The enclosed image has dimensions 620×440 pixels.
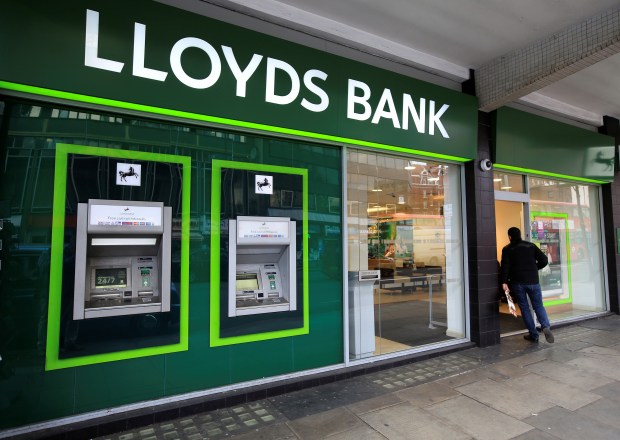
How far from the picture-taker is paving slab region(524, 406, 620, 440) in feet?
9.22

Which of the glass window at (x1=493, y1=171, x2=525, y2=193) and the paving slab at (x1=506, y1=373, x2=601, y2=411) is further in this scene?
the glass window at (x1=493, y1=171, x2=525, y2=193)

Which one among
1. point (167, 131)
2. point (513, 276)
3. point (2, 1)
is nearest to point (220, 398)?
point (167, 131)

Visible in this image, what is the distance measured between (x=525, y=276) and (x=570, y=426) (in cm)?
267

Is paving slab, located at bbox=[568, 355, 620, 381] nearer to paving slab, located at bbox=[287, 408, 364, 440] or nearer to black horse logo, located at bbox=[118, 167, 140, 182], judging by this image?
paving slab, located at bbox=[287, 408, 364, 440]

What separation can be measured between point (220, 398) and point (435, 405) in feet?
6.43

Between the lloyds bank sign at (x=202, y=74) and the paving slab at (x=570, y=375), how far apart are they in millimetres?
2942

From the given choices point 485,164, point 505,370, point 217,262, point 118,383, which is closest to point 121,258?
point 217,262

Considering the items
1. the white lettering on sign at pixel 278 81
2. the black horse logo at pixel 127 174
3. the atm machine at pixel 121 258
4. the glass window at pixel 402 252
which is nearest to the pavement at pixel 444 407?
the glass window at pixel 402 252

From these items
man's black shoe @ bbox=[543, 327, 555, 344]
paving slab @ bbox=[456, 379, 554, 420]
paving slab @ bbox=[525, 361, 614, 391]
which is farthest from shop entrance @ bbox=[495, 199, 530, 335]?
paving slab @ bbox=[456, 379, 554, 420]

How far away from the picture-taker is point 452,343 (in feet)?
16.5

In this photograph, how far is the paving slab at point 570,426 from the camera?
9.22ft

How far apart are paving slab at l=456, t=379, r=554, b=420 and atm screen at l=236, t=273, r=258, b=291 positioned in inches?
91.3

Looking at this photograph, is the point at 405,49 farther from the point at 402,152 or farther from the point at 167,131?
the point at 167,131

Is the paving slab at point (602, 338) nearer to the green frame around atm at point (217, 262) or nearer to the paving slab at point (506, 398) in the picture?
the paving slab at point (506, 398)
